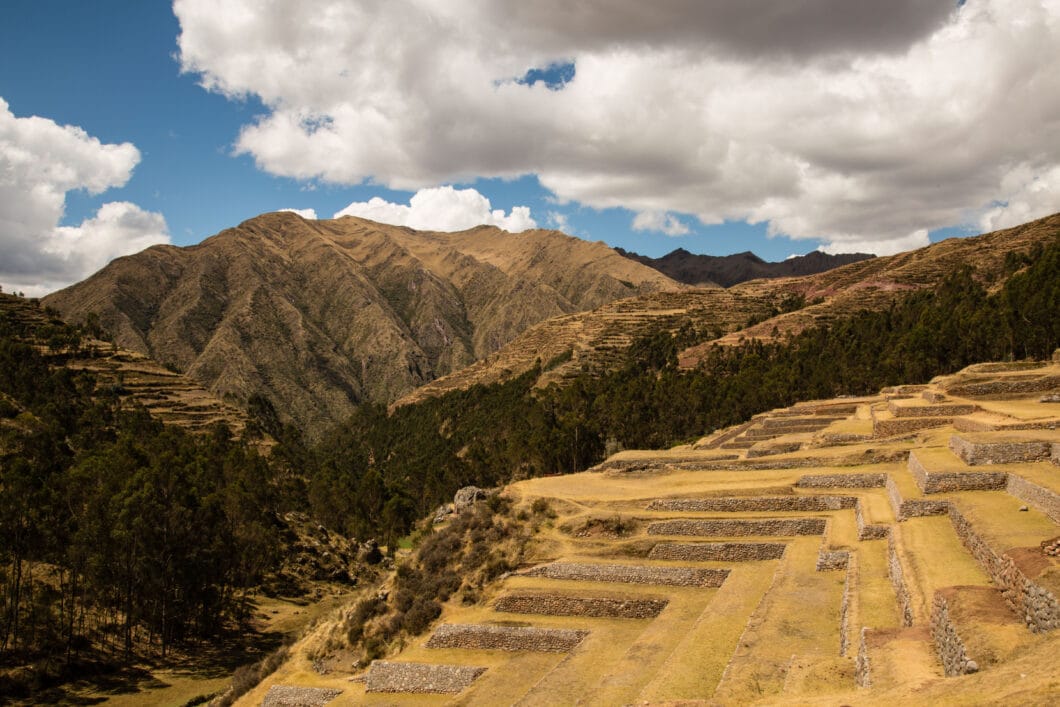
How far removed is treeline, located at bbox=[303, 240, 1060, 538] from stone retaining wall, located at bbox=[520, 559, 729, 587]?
135 ft

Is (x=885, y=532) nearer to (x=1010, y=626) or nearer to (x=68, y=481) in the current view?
(x=1010, y=626)

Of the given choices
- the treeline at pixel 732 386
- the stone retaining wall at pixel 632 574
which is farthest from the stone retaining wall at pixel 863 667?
the treeline at pixel 732 386

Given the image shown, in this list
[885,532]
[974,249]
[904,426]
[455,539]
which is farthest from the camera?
[974,249]

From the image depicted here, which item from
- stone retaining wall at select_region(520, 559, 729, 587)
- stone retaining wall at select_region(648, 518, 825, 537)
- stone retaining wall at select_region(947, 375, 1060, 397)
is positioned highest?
stone retaining wall at select_region(947, 375, 1060, 397)

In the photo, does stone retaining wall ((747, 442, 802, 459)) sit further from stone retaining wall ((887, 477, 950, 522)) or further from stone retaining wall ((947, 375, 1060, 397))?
stone retaining wall ((887, 477, 950, 522))

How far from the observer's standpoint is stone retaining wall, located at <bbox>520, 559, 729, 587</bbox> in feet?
Result: 75.6

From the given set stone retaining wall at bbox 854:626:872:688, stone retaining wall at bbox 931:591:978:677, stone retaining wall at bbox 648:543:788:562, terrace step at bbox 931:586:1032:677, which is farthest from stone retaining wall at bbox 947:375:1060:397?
stone retaining wall at bbox 854:626:872:688

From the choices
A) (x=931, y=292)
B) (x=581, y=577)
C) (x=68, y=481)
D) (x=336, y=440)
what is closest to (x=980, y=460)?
(x=581, y=577)

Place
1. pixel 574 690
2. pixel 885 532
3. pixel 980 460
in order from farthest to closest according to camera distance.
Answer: pixel 980 460
pixel 885 532
pixel 574 690

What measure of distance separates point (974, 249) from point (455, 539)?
441 feet

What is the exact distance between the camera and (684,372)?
101438mm

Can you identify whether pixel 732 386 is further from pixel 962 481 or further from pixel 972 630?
pixel 972 630

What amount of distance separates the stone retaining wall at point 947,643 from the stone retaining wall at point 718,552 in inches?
455

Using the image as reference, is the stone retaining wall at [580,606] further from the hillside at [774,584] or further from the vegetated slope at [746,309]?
the vegetated slope at [746,309]
